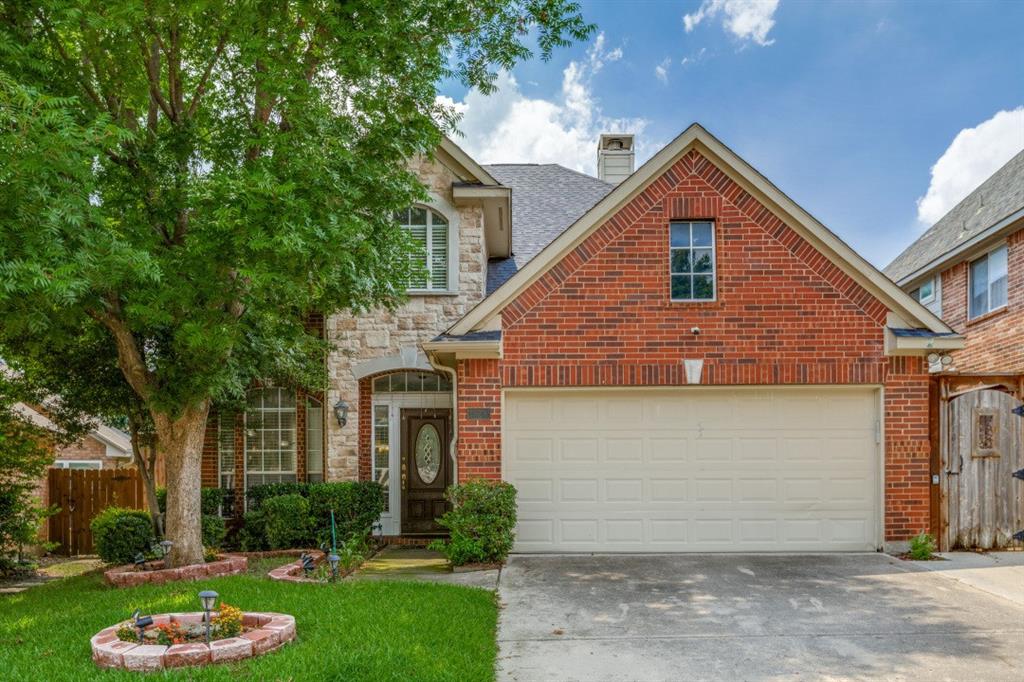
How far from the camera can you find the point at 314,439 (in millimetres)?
13781

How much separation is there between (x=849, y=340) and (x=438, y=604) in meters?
6.68

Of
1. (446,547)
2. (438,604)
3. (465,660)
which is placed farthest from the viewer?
(446,547)

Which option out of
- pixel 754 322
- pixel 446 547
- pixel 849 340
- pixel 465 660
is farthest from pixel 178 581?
pixel 849 340

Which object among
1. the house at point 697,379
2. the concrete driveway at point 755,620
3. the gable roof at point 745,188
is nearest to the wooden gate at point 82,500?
the house at point 697,379

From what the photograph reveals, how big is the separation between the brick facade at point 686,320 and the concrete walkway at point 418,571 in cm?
144

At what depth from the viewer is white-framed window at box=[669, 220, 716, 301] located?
433 inches

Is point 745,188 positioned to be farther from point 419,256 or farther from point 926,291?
point 926,291

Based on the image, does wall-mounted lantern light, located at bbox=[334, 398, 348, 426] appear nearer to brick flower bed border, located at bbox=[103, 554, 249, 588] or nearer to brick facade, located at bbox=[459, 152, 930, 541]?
brick facade, located at bbox=[459, 152, 930, 541]

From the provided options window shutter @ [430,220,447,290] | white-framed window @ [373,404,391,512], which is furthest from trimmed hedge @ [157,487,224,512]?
window shutter @ [430,220,447,290]

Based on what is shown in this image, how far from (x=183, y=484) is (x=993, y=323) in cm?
1478

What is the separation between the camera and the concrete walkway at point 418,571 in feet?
30.5

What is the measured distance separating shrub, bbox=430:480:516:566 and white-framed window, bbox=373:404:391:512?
11.1 feet

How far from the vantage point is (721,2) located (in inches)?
494

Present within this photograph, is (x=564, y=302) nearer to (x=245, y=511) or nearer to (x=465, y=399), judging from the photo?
(x=465, y=399)
